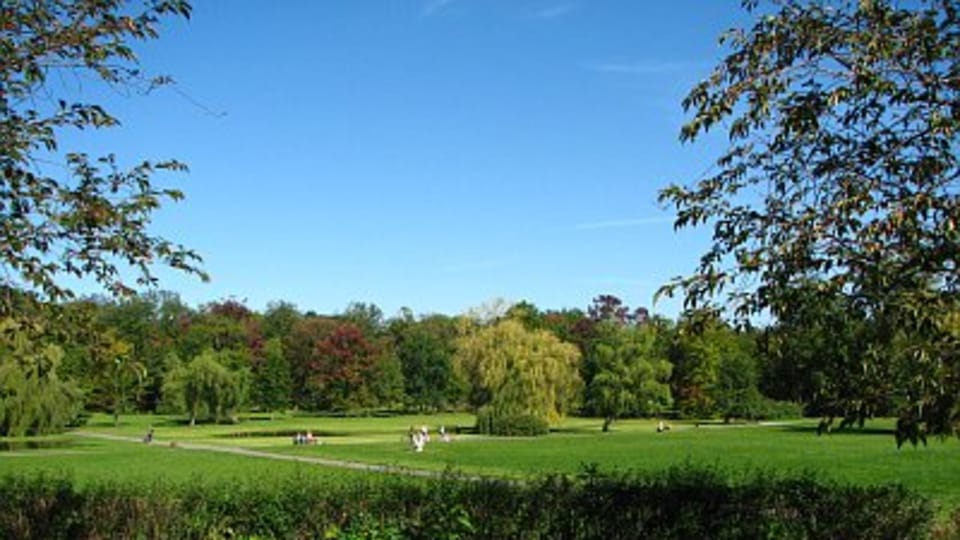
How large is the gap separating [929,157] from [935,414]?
1734 mm

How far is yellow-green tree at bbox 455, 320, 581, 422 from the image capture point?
63062 mm

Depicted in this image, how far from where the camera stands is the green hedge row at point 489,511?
9188 mm

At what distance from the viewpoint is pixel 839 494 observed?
34.5ft

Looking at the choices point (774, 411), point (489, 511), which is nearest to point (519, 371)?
point (774, 411)

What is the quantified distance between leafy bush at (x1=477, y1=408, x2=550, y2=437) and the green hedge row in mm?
51096

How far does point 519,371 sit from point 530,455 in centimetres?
2084

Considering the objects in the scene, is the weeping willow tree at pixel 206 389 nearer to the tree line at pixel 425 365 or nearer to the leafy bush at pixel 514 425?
the tree line at pixel 425 365

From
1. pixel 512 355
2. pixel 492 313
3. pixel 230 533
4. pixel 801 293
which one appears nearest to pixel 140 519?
pixel 230 533

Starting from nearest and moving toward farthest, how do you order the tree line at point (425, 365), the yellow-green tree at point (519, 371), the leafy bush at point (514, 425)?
the tree line at point (425, 365)
the leafy bush at point (514, 425)
the yellow-green tree at point (519, 371)

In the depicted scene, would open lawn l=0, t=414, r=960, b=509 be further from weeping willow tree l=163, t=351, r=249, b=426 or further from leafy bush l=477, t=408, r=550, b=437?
weeping willow tree l=163, t=351, r=249, b=426

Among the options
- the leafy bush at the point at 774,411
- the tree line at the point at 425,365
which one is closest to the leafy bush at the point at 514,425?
the tree line at the point at 425,365

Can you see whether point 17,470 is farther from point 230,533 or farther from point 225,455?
point 230,533

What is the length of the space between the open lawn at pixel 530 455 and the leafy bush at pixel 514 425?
203 centimetres

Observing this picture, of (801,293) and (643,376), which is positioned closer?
(801,293)
